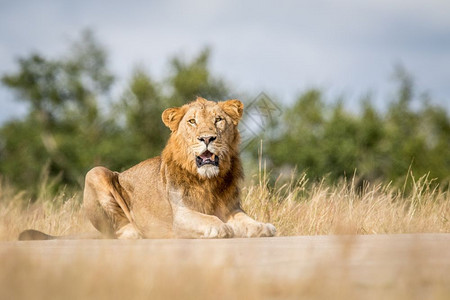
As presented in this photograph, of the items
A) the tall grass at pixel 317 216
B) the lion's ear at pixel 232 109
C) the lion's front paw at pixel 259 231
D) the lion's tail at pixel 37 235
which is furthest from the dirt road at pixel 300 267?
the tall grass at pixel 317 216

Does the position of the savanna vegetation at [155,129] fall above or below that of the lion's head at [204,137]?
below

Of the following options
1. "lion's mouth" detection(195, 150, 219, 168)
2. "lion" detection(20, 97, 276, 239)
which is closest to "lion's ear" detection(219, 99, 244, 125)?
"lion" detection(20, 97, 276, 239)

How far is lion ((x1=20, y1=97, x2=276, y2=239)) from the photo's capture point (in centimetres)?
699

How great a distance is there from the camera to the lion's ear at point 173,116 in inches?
304

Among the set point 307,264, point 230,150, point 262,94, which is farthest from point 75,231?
point 307,264

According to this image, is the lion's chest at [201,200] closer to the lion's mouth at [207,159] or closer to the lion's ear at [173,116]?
the lion's mouth at [207,159]

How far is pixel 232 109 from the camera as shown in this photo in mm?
7719

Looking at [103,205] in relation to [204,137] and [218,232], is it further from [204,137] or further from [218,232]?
[218,232]

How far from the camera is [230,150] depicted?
7500 millimetres

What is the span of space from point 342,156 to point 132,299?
41.7 meters

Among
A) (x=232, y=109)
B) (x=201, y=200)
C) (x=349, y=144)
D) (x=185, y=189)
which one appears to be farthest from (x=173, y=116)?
(x=349, y=144)

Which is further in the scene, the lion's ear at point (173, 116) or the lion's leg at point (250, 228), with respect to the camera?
the lion's ear at point (173, 116)

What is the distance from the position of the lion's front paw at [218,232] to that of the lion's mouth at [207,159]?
911 mm

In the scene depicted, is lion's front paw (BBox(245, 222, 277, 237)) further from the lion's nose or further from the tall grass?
the tall grass
